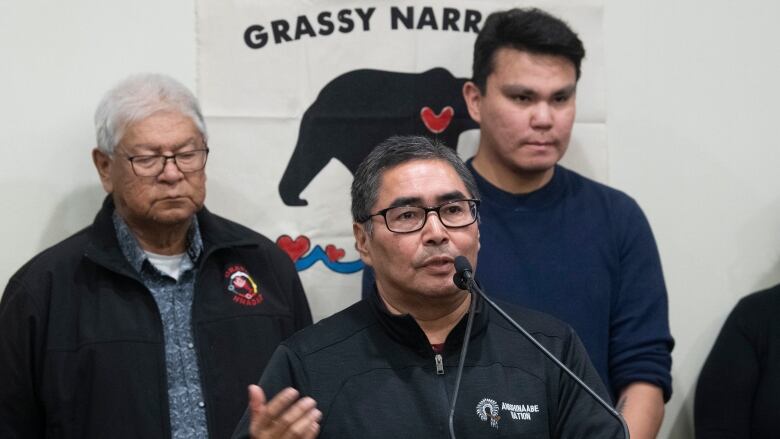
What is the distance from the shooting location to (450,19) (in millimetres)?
3090

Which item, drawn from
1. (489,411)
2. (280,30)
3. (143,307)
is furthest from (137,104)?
(489,411)

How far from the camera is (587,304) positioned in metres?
2.72

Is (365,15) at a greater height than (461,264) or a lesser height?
greater

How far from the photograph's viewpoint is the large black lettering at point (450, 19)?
3.09 m

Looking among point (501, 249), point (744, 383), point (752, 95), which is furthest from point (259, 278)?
point (752, 95)

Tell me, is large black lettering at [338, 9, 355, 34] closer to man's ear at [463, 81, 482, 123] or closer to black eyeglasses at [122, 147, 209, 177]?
man's ear at [463, 81, 482, 123]

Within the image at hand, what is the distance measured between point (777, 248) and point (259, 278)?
5.39ft

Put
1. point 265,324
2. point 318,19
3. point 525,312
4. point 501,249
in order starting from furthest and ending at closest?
point 318,19 < point 501,249 < point 265,324 < point 525,312

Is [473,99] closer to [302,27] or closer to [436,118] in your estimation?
[436,118]

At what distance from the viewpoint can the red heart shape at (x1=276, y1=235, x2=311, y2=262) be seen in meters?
2.98

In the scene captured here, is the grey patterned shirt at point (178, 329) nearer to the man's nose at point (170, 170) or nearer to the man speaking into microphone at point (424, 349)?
the man's nose at point (170, 170)

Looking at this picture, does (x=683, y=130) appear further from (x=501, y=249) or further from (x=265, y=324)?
(x=265, y=324)

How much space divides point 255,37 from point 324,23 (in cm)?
19

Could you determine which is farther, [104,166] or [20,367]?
[104,166]
